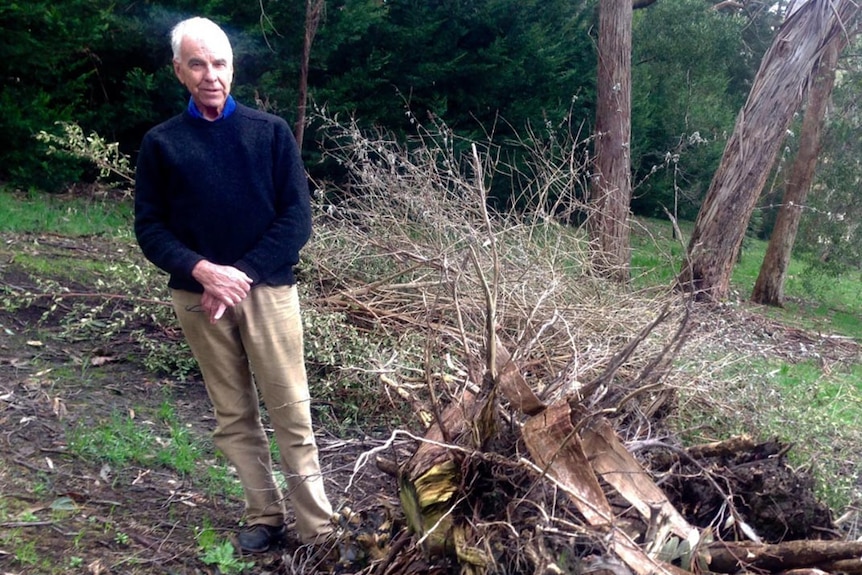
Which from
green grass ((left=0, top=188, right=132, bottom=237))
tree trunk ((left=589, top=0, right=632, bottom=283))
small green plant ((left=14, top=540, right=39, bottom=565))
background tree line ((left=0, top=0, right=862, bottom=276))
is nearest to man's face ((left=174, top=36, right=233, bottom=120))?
small green plant ((left=14, top=540, right=39, bottom=565))

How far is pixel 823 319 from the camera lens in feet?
42.1

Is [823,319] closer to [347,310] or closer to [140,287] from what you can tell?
[347,310]

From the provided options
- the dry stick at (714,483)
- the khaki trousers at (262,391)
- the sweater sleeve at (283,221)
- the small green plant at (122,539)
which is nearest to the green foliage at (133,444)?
the small green plant at (122,539)

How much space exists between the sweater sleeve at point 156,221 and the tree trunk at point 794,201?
11.4 metres

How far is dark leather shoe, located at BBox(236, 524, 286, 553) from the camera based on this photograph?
3365 millimetres

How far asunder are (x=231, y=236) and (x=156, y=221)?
31 centimetres

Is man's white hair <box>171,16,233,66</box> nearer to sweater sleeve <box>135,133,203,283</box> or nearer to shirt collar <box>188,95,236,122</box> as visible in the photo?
shirt collar <box>188,95,236,122</box>

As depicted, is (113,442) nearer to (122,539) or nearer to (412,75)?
(122,539)

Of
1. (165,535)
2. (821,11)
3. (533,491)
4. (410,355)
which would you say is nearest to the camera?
(533,491)

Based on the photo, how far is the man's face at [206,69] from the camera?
3023mm

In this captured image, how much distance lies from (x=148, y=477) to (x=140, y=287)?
8.11ft

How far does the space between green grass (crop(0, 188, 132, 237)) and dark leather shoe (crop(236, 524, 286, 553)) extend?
4.32m

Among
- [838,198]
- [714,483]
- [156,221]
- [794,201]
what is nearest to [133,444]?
[156,221]

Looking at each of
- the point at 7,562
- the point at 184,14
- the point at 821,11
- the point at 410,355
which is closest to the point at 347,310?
the point at 410,355
